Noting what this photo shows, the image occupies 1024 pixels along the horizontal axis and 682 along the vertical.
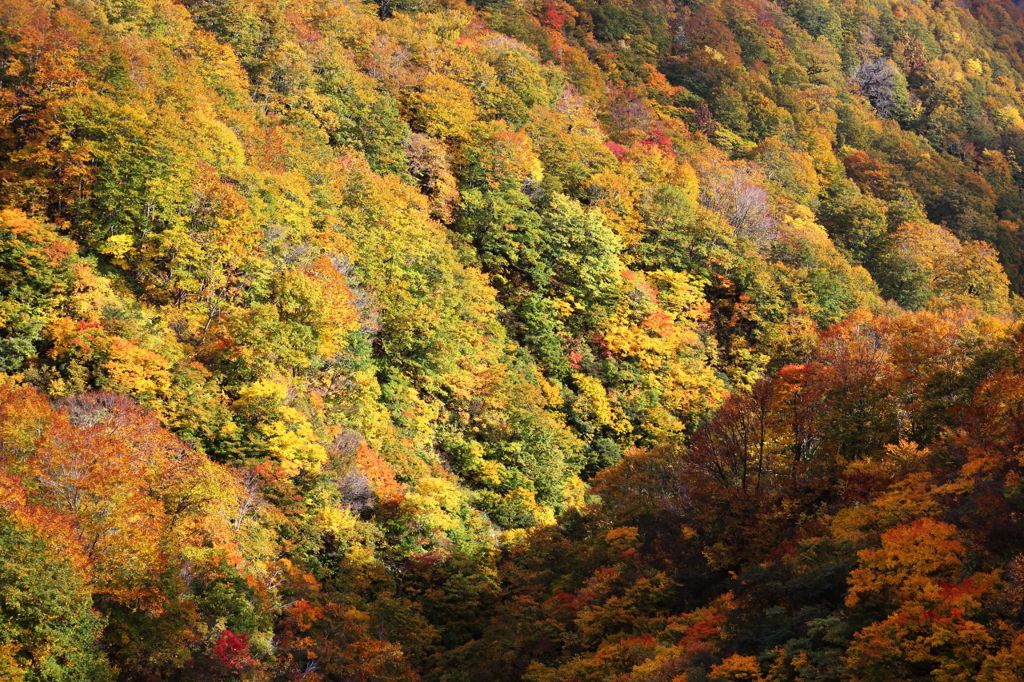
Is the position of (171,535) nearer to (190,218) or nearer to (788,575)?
(190,218)

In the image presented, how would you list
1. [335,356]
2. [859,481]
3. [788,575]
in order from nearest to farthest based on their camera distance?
[788,575] < [859,481] < [335,356]

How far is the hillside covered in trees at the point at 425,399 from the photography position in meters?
21.2

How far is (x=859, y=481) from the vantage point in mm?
23969

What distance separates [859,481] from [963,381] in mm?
3880

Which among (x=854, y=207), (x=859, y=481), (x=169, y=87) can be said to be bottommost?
(x=169, y=87)

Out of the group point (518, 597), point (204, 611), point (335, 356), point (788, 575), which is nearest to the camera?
point (788, 575)

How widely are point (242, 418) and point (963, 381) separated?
22089mm

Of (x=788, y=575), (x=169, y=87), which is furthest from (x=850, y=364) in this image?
(x=169, y=87)

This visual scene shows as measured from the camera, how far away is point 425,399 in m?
40.0

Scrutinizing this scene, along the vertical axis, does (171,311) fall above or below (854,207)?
below

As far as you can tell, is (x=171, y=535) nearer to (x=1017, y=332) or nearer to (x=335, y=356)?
(x=335, y=356)

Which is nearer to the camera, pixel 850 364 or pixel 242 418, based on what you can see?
pixel 850 364

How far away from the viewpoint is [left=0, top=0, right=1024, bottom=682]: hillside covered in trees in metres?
21.2

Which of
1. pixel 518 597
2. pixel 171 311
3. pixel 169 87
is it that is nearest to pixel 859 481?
pixel 518 597
